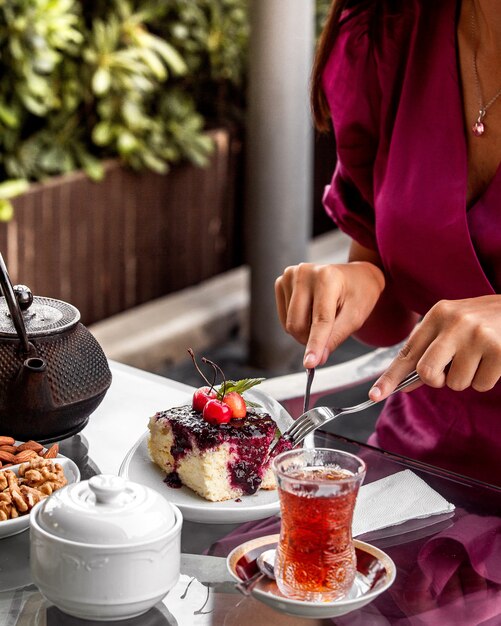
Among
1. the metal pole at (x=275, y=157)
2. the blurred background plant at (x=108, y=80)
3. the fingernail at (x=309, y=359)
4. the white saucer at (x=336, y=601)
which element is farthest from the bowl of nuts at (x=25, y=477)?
the metal pole at (x=275, y=157)

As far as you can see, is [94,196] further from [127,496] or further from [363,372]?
[127,496]

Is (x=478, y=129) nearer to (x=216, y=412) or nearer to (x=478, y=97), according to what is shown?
(x=478, y=97)

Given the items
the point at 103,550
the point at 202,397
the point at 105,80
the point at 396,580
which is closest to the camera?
the point at 103,550

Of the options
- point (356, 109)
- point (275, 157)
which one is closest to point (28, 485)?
point (356, 109)

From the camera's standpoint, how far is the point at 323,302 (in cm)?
146

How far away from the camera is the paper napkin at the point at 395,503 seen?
3.95 feet

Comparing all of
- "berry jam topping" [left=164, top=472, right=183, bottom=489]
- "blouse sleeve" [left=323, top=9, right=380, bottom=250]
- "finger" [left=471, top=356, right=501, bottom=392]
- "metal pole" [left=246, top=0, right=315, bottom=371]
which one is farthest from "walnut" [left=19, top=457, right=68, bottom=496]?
"metal pole" [left=246, top=0, right=315, bottom=371]

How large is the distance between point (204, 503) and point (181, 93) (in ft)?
12.0

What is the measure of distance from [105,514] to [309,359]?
49 cm

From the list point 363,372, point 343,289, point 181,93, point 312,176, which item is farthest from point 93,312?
point 343,289

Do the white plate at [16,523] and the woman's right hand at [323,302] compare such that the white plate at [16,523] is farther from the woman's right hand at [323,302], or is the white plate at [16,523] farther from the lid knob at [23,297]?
the woman's right hand at [323,302]

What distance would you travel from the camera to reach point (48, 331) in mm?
1311

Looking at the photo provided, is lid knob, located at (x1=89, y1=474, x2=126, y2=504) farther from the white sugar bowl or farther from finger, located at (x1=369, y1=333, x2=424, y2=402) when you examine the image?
finger, located at (x1=369, y1=333, x2=424, y2=402)

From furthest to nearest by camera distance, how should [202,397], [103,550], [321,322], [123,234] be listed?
[123,234] < [321,322] < [202,397] < [103,550]
